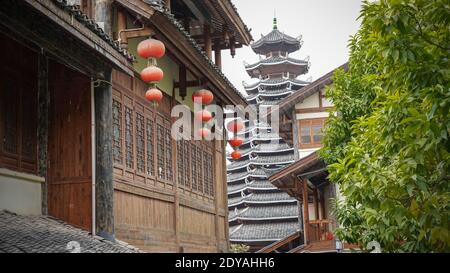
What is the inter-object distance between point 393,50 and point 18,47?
5.49 metres

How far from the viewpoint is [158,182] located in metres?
14.5

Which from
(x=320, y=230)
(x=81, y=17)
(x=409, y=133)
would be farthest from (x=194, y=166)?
(x=409, y=133)

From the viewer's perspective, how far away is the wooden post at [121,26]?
12.4m

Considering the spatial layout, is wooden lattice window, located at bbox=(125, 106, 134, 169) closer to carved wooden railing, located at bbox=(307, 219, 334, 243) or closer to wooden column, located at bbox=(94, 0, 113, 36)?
wooden column, located at bbox=(94, 0, 113, 36)

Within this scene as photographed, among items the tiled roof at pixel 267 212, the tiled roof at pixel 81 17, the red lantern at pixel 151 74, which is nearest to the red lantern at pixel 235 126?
the red lantern at pixel 151 74

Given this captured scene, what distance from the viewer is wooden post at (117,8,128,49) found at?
40.6 ft

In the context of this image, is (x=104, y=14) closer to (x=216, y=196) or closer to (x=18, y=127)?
(x=18, y=127)

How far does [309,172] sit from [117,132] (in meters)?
11.6

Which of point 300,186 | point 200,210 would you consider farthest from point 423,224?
point 300,186

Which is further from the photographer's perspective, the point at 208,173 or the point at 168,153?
the point at 208,173

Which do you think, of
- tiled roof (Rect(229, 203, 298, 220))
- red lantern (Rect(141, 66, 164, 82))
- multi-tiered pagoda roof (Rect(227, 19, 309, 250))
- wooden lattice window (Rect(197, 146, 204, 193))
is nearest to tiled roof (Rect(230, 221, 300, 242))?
multi-tiered pagoda roof (Rect(227, 19, 309, 250))

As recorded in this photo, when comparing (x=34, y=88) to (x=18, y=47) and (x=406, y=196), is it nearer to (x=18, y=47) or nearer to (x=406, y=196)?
(x=18, y=47)

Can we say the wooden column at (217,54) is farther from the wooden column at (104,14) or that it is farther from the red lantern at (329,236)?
the wooden column at (104,14)

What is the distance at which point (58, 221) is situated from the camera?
1071cm
